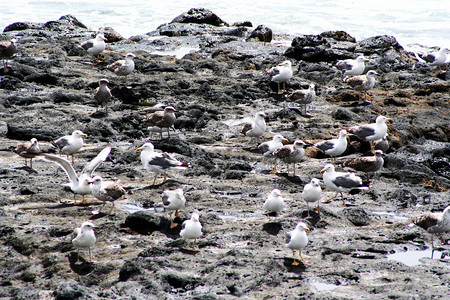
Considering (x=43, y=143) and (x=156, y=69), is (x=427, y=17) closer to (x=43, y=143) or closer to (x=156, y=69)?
(x=156, y=69)

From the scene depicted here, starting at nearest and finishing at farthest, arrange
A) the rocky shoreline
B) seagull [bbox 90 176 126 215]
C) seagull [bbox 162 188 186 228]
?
the rocky shoreline → seagull [bbox 162 188 186 228] → seagull [bbox 90 176 126 215]

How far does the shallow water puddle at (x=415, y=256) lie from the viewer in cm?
737

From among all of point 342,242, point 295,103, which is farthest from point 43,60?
point 342,242

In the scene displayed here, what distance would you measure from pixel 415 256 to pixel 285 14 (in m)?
33.2

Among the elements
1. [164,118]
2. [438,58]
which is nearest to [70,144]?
[164,118]

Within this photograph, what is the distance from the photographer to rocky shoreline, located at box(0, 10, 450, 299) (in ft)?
21.1

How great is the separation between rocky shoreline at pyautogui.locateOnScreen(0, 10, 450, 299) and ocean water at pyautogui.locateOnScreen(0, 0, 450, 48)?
45.1 feet

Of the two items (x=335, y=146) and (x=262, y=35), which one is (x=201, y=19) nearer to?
(x=262, y=35)

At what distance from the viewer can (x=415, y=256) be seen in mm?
7562

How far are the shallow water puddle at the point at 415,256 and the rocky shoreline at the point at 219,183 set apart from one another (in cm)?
3

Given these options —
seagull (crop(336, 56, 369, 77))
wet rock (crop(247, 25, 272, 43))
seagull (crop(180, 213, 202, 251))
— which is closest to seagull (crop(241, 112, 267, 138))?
seagull (crop(180, 213, 202, 251))

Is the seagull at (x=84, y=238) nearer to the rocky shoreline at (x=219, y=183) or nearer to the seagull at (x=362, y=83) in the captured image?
the rocky shoreline at (x=219, y=183)

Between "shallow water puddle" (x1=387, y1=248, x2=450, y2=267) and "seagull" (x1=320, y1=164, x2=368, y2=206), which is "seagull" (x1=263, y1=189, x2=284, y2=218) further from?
"shallow water puddle" (x1=387, y1=248, x2=450, y2=267)

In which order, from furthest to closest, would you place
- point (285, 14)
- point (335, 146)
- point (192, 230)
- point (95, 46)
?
1. point (285, 14)
2. point (95, 46)
3. point (335, 146)
4. point (192, 230)
